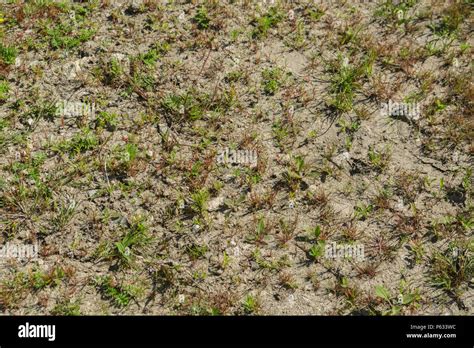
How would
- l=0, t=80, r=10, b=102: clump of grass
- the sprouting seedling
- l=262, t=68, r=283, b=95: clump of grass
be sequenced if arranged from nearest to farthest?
the sprouting seedling < l=0, t=80, r=10, b=102: clump of grass < l=262, t=68, r=283, b=95: clump of grass

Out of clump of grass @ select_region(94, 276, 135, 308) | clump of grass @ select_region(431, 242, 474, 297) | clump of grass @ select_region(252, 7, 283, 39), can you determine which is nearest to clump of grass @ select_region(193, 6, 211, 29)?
clump of grass @ select_region(252, 7, 283, 39)

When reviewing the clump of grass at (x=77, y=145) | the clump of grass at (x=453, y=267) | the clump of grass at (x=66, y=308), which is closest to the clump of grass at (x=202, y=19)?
the clump of grass at (x=77, y=145)

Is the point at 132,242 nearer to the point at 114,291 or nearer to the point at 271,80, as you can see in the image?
the point at 114,291

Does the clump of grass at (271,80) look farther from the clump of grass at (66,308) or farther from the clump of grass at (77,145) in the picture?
the clump of grass at (66,308)

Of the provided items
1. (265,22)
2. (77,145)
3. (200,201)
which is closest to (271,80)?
(265,22)

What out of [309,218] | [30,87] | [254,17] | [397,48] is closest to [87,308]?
[309,218]

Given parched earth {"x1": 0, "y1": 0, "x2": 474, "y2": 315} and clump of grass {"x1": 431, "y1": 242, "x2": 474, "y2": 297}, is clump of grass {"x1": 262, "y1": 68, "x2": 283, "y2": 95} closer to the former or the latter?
parched earth {"x1": 0, "y1": 0, "x2": 474, "y2": 315}

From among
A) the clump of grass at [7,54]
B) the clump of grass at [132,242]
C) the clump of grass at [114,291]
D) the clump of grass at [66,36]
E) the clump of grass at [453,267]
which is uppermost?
the clump of grass at [66,36]

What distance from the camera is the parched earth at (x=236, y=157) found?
672cm

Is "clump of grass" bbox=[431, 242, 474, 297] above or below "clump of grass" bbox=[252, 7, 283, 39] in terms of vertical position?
below

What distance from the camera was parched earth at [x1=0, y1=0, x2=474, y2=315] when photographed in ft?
22.0

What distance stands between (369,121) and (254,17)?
3001 millimetres

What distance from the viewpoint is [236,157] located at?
7770 mm

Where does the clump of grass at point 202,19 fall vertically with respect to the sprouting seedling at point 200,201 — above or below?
above
